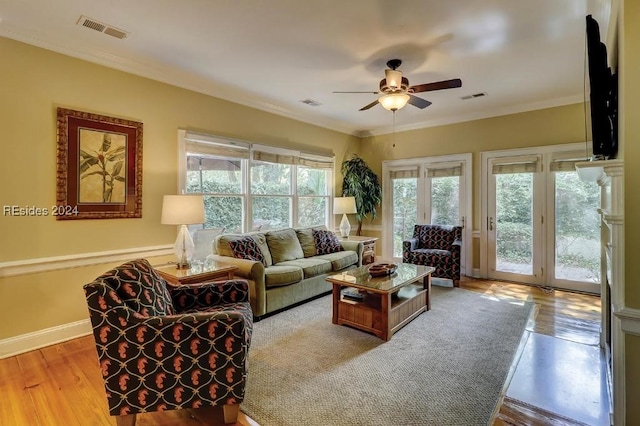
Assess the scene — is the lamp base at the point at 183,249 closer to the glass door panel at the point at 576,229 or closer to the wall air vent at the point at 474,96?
the wall air vent at the point at 474,96

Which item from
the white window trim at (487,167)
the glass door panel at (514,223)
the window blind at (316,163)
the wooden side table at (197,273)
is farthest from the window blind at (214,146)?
the glass door panel at (514,223)

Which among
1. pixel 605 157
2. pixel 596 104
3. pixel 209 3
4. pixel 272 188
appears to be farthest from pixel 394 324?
pixel 209 3

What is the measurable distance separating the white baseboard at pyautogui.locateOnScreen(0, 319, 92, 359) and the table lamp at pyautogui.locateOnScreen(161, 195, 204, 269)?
1100mm

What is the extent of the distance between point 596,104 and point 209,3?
8.89 ft

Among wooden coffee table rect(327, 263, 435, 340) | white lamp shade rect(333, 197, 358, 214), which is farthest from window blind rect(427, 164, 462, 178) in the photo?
wooden coffee table rect(327, 263, 435, 340)

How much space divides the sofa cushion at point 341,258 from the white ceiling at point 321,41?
7.56ft

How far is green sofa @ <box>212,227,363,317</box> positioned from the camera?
3.41 metres

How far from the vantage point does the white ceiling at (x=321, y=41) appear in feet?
8.04

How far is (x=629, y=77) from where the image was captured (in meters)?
1.50

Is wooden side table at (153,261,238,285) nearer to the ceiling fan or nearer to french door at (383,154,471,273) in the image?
the ceiling fan

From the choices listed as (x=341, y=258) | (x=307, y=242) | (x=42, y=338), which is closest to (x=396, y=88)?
(x=341, y=258)

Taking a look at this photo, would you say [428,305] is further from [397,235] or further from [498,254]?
[397,235]

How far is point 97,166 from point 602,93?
4.13m

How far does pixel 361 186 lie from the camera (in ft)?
20.2
